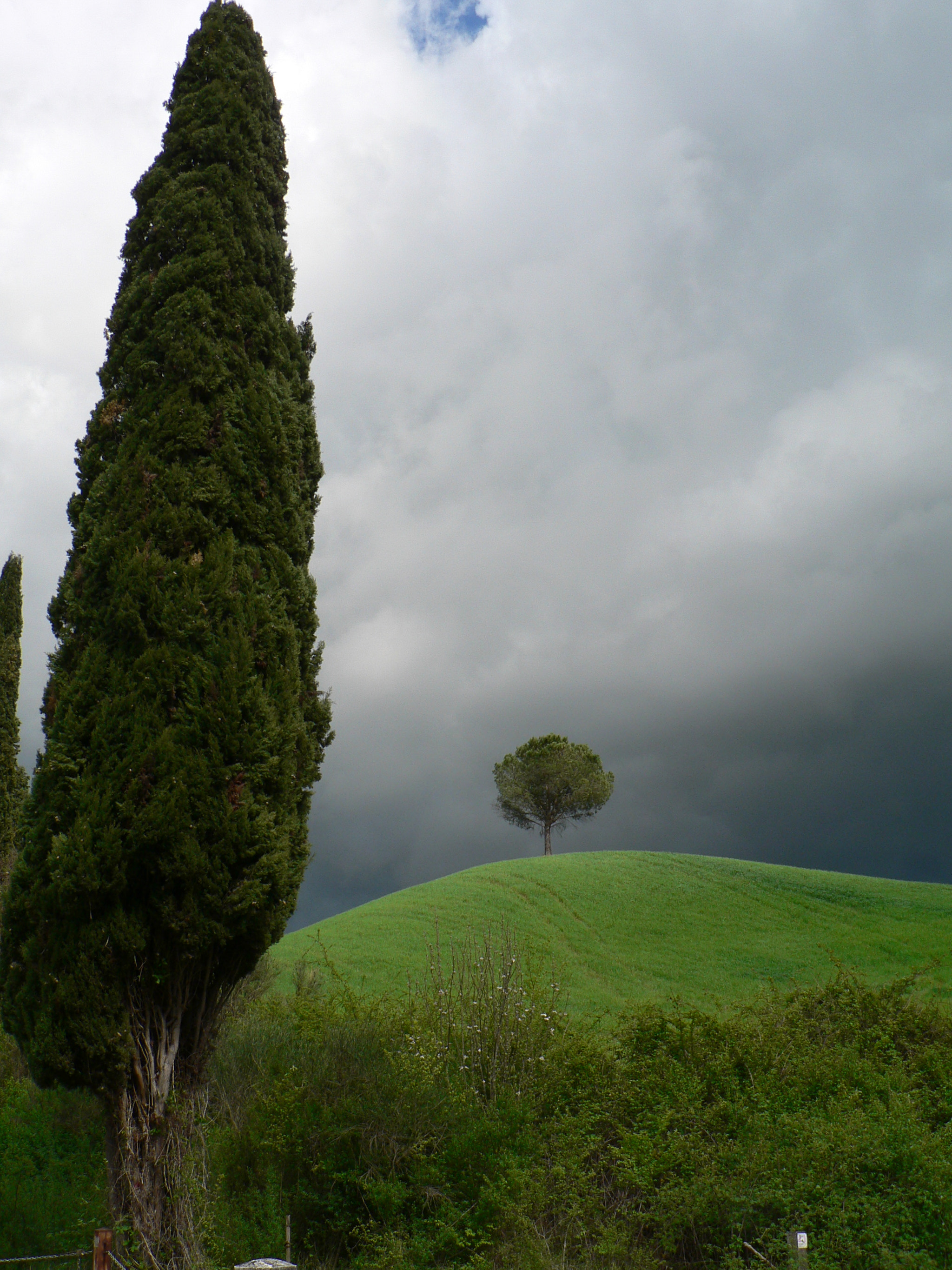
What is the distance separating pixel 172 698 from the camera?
24.6ft

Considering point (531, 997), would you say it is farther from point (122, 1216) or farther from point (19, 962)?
point (19, 962)

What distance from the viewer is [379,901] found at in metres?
35.8

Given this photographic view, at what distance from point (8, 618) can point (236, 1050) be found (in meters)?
16.5

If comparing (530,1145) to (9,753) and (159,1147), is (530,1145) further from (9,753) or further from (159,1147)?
(9,753)

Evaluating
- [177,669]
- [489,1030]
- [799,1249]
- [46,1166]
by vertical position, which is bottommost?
[46,1166]

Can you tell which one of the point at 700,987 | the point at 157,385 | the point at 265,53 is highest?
the point at 265,53

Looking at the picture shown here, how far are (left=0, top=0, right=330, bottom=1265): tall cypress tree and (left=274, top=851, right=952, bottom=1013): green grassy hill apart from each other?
14335 millimetres

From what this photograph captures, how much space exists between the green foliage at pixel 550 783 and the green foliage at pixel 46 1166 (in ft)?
153

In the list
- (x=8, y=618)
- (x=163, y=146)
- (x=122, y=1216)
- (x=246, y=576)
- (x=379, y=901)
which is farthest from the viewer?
(x=379, y=901)

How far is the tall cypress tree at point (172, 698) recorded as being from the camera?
6941mm

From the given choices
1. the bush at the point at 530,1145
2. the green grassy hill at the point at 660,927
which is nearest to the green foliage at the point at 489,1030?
the bush at the point at 530,1145

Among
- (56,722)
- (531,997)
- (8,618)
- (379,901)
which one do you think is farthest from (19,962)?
(379,901)

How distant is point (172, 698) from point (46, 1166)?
7029 millimetres

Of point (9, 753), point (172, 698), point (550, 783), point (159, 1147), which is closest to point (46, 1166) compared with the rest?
point (159, 1147)
